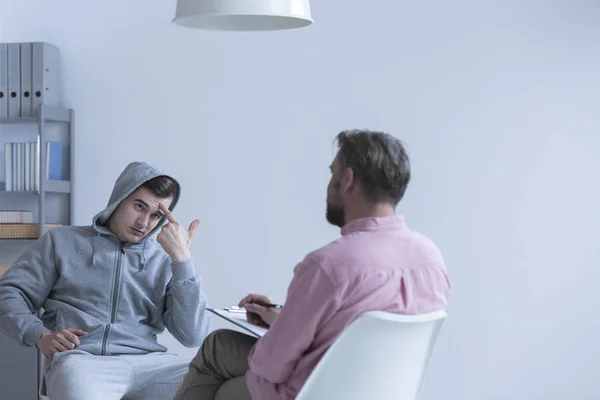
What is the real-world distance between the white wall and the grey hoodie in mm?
1352

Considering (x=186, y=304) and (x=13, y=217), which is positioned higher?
(x=186, y=304)

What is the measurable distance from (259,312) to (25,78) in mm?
2404

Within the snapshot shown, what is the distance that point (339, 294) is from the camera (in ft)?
5.82

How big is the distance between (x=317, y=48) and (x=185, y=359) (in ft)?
6.04

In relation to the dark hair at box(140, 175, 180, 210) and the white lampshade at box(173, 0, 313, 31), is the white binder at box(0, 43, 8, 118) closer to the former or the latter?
the dark hair at box(140, 175, 180, 210)

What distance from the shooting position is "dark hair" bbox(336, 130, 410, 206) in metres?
1.95

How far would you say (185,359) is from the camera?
265 centimetres

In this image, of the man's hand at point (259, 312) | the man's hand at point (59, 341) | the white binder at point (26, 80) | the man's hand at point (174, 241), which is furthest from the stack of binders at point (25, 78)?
the man's hand at point (259, 312)

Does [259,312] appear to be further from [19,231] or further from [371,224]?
[19,231]

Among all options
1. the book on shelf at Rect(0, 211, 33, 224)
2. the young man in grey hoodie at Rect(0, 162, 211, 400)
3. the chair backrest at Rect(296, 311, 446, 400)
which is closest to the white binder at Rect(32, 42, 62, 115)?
the book on shelf at Rect(0, 211, 33, 224)

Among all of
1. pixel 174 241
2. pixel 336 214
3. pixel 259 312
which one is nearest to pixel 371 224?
pixel 336 214

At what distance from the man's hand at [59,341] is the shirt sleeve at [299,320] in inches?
34.0

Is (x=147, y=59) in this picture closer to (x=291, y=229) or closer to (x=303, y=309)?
(x=291, y=229)

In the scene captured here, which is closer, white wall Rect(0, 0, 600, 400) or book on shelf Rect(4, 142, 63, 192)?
white wall Rect(0, 0, 600, 400)
